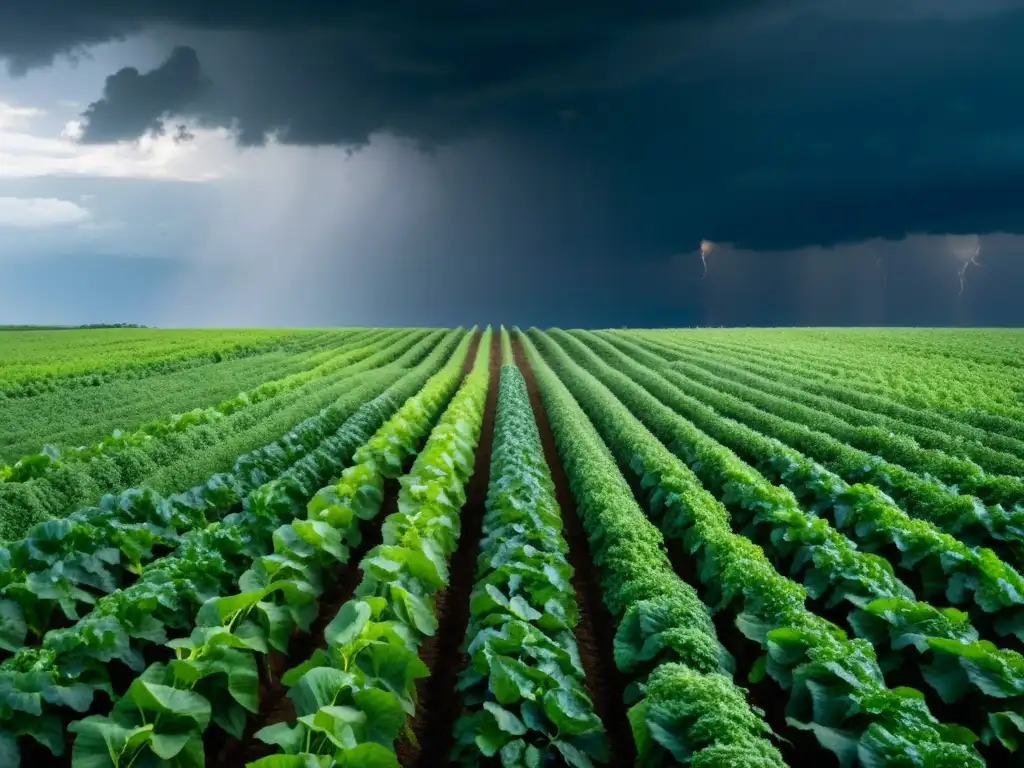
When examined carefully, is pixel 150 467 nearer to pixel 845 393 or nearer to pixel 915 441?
pixel 915 441

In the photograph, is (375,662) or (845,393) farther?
(845,393)

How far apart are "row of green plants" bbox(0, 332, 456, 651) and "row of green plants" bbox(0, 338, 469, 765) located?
0.40 m

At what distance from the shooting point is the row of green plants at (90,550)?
7305 millimetres

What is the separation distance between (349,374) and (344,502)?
71.0ft

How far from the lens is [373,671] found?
5.94 metres

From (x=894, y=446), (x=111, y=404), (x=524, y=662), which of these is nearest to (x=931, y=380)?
(x=894, y=446)

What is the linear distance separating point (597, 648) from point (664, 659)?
2.04 m

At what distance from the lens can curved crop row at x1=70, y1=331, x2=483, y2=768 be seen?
498 cm

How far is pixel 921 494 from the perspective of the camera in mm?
11453

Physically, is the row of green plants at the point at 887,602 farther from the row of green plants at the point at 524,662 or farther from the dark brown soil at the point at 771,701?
the row of green plants at the point at 524,662

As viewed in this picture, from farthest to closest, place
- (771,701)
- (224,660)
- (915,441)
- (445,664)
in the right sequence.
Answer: (915,441) < (445,664) < (771,701) < (224,660)

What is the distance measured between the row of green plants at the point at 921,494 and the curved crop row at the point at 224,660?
8.76 meters

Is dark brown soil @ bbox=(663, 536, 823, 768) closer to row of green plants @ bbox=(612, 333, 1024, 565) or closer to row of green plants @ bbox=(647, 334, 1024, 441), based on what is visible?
row of green plants @ bbox=(612, 333, 1024, 565)

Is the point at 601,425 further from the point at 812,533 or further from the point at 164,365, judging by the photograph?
the point at 164,365
